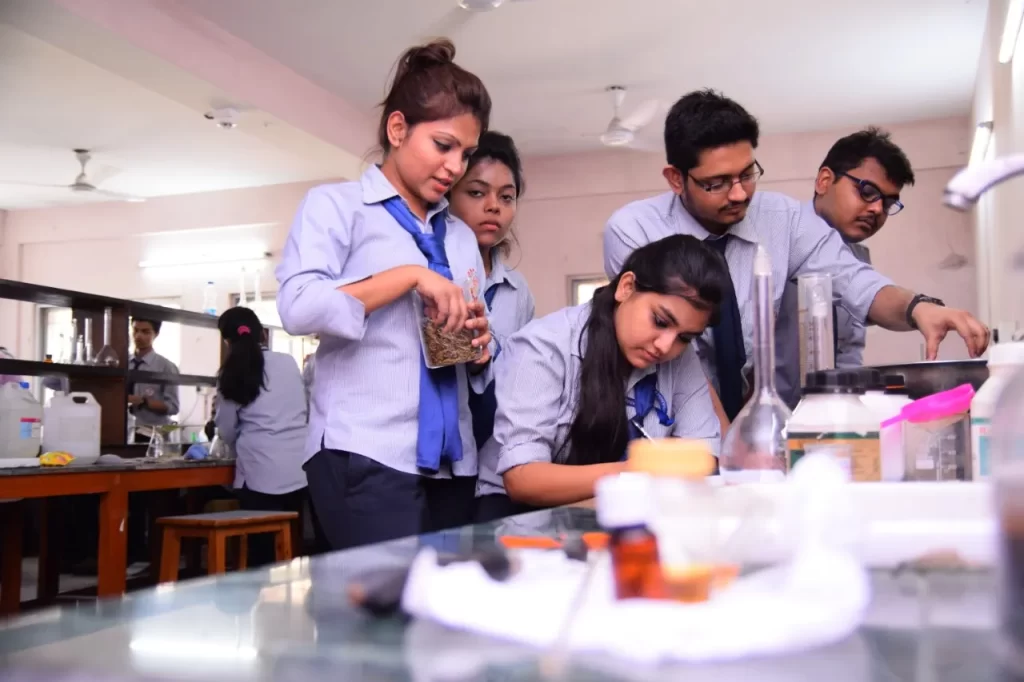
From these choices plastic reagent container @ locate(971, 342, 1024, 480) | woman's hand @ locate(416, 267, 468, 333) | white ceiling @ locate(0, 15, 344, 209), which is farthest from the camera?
white ceiling @ locate(0, 15, 344, 209)

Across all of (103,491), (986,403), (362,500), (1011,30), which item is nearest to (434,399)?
(362,500)

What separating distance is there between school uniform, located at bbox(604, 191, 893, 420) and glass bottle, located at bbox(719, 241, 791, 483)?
0.72m

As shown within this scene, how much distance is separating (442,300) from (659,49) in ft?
13.4

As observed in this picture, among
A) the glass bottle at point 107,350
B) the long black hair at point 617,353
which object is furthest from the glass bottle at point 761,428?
the glass bottle at point 107,350

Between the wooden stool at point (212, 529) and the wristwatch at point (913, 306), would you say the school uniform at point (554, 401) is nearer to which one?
the wristwatch at point (913, 306)

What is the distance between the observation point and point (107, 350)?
4062mm

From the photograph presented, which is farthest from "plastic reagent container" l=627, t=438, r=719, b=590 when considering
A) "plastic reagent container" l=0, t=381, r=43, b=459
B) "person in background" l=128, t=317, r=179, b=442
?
"person in background" l=128, t=317, r=179, b=442

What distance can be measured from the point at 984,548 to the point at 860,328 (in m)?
1.72

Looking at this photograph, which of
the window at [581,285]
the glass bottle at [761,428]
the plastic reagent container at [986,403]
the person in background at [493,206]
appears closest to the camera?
the plastic reagent container at [986,403]

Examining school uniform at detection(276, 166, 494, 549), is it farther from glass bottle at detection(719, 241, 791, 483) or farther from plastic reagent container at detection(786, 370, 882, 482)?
plastic reagent container at detection(786, 370, 882, 482)

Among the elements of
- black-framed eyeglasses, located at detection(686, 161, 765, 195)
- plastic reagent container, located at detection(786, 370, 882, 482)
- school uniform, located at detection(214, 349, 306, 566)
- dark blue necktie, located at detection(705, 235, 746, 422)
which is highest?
black-framed eyeglasses, located at detection(686, 161, 765, 195)

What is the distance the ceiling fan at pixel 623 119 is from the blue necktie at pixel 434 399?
345cm

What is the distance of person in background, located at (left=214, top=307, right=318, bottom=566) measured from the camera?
3.90m

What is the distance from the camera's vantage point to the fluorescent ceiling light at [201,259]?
24.5 feet
